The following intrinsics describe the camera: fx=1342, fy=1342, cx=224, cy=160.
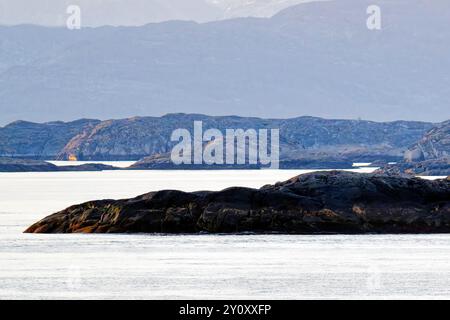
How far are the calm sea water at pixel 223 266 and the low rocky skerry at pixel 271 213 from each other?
1.72 metres

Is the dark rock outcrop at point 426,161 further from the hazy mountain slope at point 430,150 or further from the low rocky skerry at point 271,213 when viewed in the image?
the low rocky skerry at point 271,213

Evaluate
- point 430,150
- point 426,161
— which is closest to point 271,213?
point 426,161

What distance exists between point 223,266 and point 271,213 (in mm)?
13059

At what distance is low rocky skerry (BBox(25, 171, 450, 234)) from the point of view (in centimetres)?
5988

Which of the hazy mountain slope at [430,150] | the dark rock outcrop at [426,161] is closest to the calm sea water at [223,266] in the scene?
the dark rock outcrop at [426,161]

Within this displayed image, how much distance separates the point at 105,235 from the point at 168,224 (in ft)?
9.74

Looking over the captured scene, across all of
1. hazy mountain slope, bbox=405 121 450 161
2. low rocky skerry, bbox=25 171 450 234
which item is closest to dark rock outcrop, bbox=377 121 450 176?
hazy mountain slope, bbox=405 121 450 161

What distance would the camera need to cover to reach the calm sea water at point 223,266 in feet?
132

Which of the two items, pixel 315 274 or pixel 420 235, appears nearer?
pixel 315 274

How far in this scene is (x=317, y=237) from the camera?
58094 mm

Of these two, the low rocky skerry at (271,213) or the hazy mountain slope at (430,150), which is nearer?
the low rocky skerry at (271,213)
